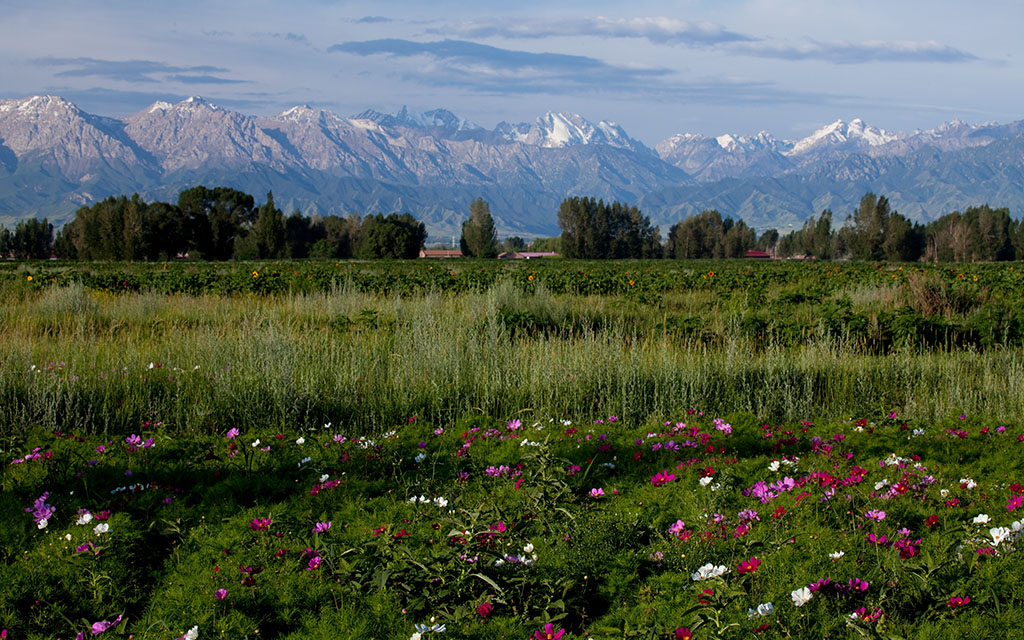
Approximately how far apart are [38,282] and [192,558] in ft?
60.9

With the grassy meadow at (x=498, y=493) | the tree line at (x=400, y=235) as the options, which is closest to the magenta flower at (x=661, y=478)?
the grassy meadow at (x=498, y=493)

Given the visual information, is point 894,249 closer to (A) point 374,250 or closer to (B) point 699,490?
(A) point 374,250

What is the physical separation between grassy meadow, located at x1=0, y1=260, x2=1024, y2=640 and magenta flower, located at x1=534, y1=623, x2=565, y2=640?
0.4 inches

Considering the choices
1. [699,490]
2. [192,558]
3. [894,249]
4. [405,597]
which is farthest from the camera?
[894,249]

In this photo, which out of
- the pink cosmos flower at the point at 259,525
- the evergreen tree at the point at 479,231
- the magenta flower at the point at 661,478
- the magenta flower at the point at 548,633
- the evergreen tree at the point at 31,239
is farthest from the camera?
the evergreen tree at the point at 31,239

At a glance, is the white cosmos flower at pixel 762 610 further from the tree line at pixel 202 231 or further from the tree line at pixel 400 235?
the tree line at pixel 400 235

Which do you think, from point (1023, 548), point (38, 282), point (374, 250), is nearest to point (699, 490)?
point (1023, 548)

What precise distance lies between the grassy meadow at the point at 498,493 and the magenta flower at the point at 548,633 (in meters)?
0.01

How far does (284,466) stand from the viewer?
496 cm

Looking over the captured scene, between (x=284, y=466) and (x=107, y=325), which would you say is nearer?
(x=284, y=466)

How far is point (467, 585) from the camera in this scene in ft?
11.0

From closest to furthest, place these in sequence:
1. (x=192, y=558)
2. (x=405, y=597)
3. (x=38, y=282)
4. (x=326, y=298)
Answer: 1. (x=405, y=597)
2. (x=192, y=558)
3. (x=326, y=298)
4. (x=38, y=282)

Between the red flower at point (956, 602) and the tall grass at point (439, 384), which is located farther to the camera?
the tall grass at point (439, 384)

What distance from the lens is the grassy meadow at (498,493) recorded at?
10.5ft
